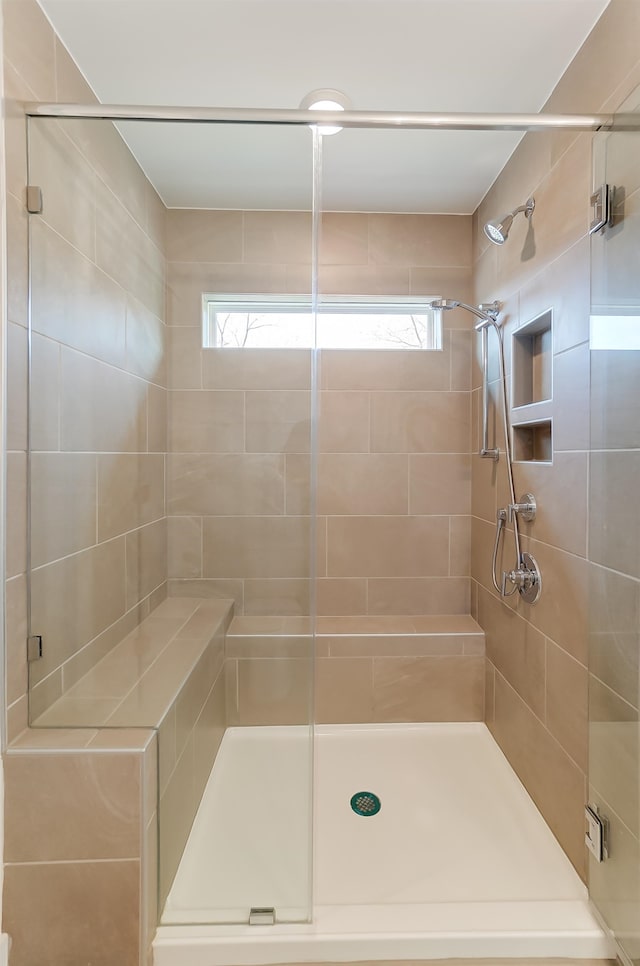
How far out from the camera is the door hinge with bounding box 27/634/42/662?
47.9 inches

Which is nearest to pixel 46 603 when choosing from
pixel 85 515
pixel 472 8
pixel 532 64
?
pixel 85 515

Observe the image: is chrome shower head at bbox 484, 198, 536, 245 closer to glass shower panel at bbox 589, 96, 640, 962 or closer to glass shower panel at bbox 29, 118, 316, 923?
glass shower panel at bbox 589, 96, 640, 962

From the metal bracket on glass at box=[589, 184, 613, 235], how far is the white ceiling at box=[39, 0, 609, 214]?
19.1 inches

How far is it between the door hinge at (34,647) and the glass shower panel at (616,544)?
142cm

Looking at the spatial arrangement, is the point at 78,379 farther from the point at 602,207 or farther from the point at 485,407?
the point at 485,407

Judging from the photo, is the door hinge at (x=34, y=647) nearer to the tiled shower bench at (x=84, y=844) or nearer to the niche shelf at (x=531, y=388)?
the tiled shower bench at (x=84, y=844)

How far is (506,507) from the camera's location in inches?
73.4

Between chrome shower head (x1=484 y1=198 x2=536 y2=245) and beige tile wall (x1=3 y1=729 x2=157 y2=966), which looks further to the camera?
chrome shower head (x1=484 y1=198 x2=536 y2=245)

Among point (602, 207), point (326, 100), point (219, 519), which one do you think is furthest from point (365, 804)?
point (326, 100)

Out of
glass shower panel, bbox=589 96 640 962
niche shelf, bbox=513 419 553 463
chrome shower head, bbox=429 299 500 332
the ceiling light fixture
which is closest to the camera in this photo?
glass shower panel, bbox=589 96 640 962

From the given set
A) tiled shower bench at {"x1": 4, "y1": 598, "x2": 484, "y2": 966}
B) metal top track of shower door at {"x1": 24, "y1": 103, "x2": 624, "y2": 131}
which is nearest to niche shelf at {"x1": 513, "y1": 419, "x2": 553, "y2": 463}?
metal top track of shower door at {"x1": 24, "y1": 103, "x2": 624, "y2": 131}

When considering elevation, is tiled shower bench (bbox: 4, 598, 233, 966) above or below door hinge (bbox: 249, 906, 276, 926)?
above

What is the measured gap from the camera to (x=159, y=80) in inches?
58.1

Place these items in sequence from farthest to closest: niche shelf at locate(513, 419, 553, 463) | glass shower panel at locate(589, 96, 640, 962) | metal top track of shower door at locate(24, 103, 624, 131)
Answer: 1. niche shelf at locate(513, 419, 553, 463)
2. metal top track of shower door at locate(24, 103, 624, 131)
3. glass shower panel at locate(589, 96, 640, 962)
